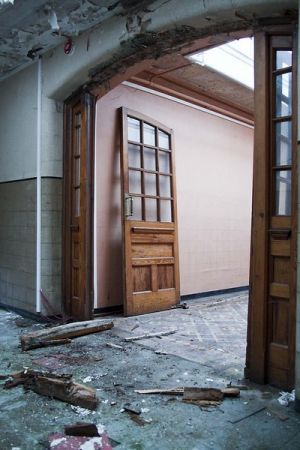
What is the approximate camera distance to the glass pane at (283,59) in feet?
8.97

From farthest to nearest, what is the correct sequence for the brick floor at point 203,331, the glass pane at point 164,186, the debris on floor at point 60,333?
the glass pane at point 164,186, the debris on floor at point 60,333, the brick floor at point 203,331

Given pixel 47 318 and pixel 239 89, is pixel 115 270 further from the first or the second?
pixel 239 89

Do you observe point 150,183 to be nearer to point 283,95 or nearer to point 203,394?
point 283,95

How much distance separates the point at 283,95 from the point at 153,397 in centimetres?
212

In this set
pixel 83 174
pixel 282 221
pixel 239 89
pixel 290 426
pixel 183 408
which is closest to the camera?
pixel 290 426

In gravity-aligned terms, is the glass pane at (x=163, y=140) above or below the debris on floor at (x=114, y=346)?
above

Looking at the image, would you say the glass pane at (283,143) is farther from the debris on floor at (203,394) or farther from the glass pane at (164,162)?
the glass pane at (164,162)

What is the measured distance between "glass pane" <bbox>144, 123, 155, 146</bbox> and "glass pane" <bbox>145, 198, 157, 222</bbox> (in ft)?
2.46

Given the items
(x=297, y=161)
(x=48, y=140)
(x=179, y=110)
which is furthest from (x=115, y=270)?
(x=297, y=161)

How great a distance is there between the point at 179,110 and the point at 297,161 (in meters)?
3.78

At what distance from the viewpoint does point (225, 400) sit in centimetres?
246

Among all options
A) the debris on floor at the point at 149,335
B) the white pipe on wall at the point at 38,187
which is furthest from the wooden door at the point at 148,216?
the white pipe on wall at the point at 38,187

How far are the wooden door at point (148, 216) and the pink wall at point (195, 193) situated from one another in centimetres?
21

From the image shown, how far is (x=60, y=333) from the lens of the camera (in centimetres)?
373
